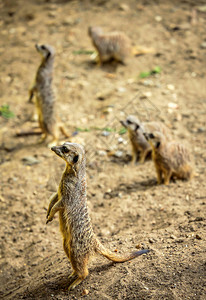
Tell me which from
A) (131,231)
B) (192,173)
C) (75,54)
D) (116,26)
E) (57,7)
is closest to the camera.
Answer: (131,231)

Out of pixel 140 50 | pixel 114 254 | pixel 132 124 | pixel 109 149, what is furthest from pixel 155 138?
pixel 140 50

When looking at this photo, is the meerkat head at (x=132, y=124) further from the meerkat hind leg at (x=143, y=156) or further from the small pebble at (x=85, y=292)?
the small pebble at (x=85, y=292)

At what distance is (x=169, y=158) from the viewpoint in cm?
395

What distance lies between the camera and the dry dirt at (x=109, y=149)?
2729 millimetres

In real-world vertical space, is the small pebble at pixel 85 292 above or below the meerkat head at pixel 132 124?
below

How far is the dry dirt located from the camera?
273 cm

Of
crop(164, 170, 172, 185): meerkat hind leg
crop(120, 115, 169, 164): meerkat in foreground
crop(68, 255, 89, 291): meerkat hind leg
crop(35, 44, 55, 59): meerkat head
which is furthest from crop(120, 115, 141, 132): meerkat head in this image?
crop(68, 255, 89, 291): meerkat hind leg

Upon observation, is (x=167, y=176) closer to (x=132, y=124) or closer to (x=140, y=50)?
(x=132, y=124)

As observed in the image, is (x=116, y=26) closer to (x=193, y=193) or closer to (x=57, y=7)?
(x=57, y=7)

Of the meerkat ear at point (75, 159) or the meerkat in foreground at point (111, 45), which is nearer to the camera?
the meerkat ear at point (75, 159)

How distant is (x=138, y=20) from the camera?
7664 millimetres

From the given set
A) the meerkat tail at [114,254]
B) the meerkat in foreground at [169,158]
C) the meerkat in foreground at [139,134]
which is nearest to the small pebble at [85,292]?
the meerkat tail at [114,254]

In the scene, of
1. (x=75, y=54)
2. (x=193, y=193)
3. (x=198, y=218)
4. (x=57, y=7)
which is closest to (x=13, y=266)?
(x=198, y=218)

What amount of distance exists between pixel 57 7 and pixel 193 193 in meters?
6.28
